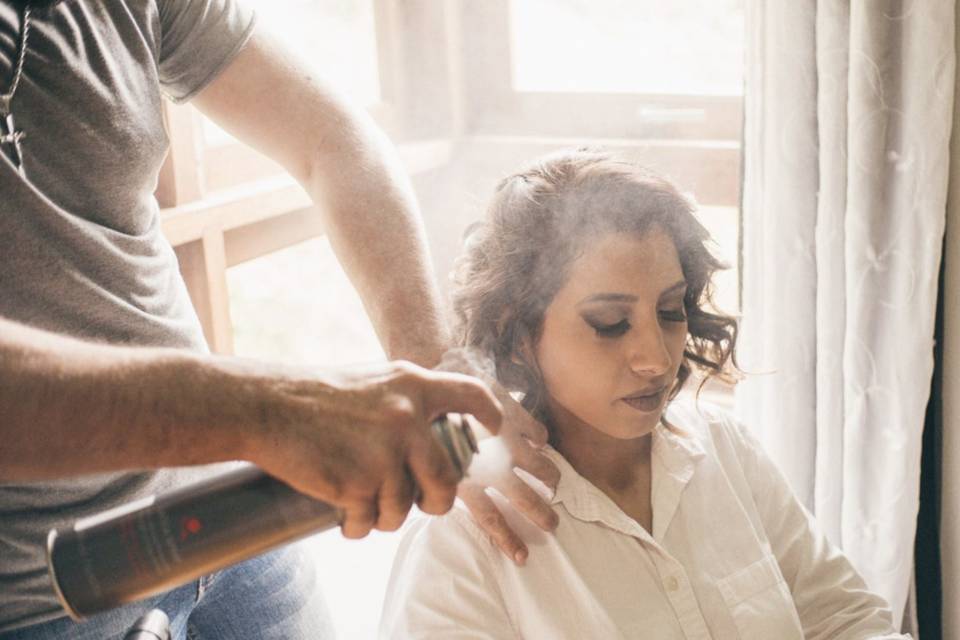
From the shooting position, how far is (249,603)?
Answer: 4.29 ft

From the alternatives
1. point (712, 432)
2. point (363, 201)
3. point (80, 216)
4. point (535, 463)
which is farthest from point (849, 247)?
point (80, 216)

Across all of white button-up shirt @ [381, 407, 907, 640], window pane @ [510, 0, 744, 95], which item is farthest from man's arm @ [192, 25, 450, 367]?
window pane @ [510, 0, 744, 95]

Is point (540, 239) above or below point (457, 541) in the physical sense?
above

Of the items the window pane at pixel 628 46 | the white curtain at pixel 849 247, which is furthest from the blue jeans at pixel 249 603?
the window pane at pixel 628 46

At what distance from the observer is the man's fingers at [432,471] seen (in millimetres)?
755

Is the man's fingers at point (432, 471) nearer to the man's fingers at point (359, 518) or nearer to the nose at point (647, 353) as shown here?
the man's fingers at point (359, 518)

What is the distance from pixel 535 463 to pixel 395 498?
602 mm

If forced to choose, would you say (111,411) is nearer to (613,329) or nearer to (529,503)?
(529,503)

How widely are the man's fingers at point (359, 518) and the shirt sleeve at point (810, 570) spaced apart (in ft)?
3.17

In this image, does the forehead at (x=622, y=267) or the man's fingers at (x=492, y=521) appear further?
the forehead at (x=622, y=267)

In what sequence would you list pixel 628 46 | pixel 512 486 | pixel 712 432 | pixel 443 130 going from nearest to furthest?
pixel 512 486
pixel 712 432
pixel 628 46
pixel 443 130

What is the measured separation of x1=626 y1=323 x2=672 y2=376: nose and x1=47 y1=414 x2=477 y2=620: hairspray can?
0.62 meters

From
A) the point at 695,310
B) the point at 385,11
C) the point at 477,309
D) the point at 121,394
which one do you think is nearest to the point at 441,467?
the point at 121,394

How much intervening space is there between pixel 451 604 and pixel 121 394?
70 cm
